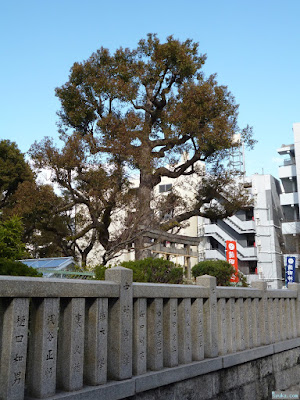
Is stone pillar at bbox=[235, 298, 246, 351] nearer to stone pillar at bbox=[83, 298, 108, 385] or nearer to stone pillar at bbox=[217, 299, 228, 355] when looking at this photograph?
stone pillar at bbox=[217, 299, 228, 355]

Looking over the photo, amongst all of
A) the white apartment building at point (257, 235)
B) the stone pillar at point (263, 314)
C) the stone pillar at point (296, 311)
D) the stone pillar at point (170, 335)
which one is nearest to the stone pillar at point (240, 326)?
the stone pillar at point (263, 314)

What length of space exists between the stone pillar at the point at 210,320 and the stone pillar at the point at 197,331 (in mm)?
184

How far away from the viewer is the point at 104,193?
17.2 meters

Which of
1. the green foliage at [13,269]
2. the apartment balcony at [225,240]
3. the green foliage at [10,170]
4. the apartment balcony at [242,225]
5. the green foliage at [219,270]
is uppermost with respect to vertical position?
the green foliage at [10,170]

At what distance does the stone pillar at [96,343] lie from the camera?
4.25 metres

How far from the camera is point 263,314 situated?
25.8ft

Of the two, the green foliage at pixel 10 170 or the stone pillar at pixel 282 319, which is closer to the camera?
the stone pillar at pixel 282 319

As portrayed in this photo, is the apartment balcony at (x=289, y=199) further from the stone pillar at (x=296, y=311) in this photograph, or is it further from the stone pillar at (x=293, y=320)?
the stone pillar at (x=293, y=320)

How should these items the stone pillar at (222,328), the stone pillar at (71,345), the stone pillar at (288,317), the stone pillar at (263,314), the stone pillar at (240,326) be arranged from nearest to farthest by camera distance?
1. the stone pillar at (71,345)
2. the stone pillar at (222,328)
3. the stone pillar at (240,326)
4. the stone pillar at (263,314)
5. the stone pillar at (288,317)

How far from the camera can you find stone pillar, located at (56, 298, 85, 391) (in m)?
3.98

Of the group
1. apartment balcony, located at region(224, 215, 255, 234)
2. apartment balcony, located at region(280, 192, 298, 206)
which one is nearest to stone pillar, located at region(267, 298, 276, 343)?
apartment balcony, located at region(280, 192, 298, 206)

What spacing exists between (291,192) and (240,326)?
3453 centimetres

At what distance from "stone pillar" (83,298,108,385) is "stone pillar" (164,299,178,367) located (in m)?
1.19

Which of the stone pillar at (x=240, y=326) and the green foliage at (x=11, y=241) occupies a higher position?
the green foliage at (x=11, y=241)
